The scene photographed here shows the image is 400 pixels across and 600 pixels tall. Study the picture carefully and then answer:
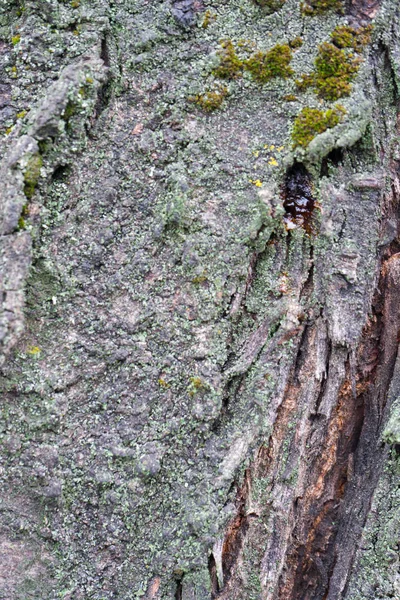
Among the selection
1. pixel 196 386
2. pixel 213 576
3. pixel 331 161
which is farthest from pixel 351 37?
pixel 213 576

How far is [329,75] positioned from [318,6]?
0.26 m

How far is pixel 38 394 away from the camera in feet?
6.08

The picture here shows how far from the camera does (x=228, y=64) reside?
2018mm

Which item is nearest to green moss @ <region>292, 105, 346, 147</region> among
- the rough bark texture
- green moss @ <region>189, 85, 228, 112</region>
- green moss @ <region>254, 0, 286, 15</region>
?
the rough bark texture

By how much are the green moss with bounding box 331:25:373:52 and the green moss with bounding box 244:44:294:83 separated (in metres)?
0.18

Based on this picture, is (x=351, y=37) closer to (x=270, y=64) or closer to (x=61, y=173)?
(x=270, y=64)

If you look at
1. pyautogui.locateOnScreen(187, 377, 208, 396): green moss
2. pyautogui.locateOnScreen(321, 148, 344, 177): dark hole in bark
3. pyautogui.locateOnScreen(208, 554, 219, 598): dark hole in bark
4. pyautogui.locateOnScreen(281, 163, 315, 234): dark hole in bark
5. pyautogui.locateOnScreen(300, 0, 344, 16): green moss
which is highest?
pyautogui.locateOnScreen(300, 0, 344, 16): green moss

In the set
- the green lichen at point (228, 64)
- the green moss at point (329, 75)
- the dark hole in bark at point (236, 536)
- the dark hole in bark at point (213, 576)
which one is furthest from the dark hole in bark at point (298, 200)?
the dark hole in bark at point (213, 576)

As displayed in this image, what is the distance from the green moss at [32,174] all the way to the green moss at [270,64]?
32.0 inches

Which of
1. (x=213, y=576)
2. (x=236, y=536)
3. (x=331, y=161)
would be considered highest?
(x=331, y=161)

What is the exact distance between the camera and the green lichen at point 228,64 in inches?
79.4

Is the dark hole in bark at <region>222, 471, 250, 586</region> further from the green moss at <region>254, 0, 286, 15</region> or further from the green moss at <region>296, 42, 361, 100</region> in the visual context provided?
the green moss at <region>254, 0, 286, 15</region>

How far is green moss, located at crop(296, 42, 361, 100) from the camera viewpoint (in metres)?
Answer: 2.00

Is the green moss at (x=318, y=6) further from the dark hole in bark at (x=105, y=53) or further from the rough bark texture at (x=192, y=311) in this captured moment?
the dark hole in bark at (x=105, y=53)
